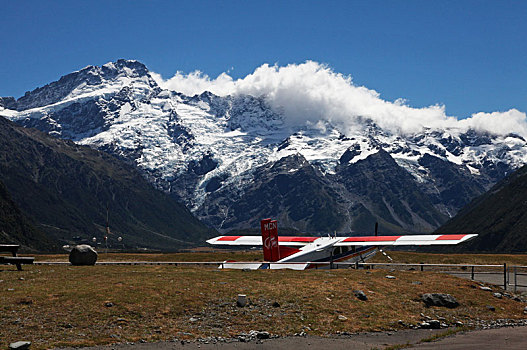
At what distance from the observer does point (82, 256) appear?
52312 millimetres

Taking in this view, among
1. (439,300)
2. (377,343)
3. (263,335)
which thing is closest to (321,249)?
(439,300)

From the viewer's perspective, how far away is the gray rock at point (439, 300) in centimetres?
3944

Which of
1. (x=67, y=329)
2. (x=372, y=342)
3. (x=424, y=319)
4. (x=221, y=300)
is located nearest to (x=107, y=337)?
(x=67, y=329)

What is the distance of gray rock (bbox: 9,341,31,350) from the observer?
25891 millimetres

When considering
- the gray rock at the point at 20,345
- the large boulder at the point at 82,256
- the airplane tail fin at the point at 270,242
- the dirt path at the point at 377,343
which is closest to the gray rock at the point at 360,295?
the dirt path at the point at 377,343

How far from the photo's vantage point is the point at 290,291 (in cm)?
3894

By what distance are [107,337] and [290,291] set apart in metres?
13.9

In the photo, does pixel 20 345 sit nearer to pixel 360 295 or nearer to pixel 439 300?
pixel 360 295

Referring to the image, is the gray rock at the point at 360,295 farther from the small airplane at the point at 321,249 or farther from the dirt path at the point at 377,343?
the small airplane at the point at 321,249

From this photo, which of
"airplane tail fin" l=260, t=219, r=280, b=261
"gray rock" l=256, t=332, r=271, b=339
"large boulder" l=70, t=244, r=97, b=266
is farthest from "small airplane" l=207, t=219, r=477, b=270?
"gray rock" l=256, t=332, r=271, b=339

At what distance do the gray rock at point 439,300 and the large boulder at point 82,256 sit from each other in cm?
3018

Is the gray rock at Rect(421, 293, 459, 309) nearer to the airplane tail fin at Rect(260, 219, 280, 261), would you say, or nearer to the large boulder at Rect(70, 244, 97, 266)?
the airplane tail fin at Rect(260, 219, 280, 261)

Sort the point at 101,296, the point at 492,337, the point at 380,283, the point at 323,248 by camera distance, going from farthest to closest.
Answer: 1. the point at 323,248
2. the point at 380,283
3. the point at 101,296
4. the point at 492,337

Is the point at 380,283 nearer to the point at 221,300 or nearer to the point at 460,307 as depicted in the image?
the point at 460,307
